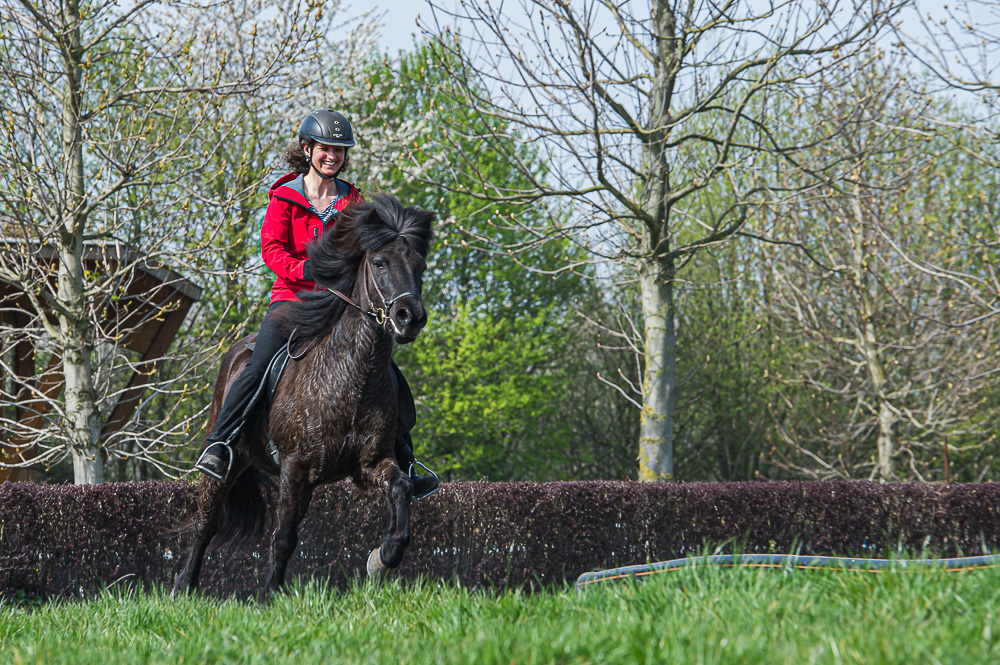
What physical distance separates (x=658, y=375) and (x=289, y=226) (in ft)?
19.0

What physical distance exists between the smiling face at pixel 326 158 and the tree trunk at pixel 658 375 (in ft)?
18.2

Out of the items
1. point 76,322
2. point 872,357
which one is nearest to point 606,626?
point 76,322

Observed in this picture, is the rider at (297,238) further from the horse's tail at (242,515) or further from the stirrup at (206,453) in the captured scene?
the horse's tail at (242,515)

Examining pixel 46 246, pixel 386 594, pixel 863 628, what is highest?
pixel 46 246

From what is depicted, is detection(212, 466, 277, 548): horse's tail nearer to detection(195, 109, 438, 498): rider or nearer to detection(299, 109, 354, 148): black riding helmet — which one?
detection(195, 109, 438, 498): rider

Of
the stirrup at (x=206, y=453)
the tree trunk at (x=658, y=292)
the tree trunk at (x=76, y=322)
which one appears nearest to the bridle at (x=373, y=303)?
the stirrup at (x=206, y=453)

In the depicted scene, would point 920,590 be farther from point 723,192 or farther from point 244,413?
point 723,192

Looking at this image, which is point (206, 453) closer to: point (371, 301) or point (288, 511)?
point (288, 511)

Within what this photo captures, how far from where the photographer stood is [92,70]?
9.27 m

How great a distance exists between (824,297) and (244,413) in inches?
524

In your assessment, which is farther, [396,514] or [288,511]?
[288,511]

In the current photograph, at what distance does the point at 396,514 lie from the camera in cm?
458

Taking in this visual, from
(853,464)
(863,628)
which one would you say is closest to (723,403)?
(853,464)

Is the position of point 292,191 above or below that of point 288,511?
above
